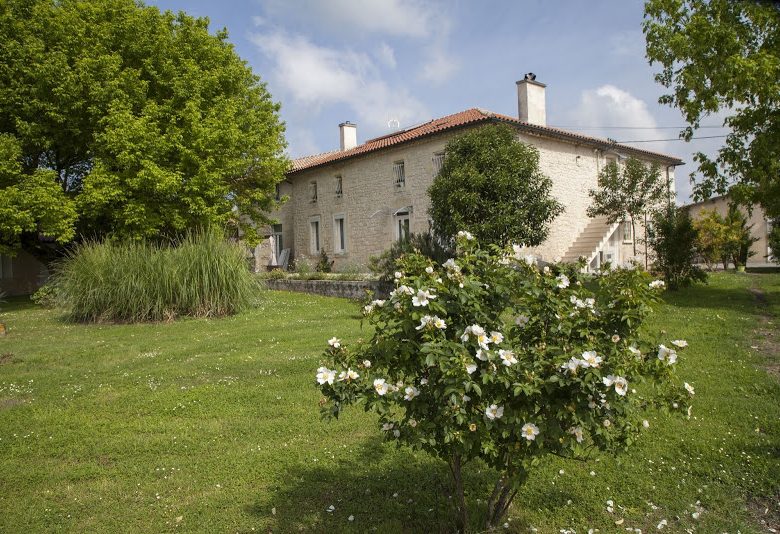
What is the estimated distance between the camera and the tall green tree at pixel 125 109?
17281 millimetres

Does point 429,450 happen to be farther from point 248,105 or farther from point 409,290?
point 248,105

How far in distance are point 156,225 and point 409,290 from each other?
17.6 m

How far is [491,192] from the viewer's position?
14.1m

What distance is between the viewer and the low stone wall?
15.2m

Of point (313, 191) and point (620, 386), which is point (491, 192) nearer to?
point (620, 386)

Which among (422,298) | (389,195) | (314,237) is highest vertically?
(389,195)

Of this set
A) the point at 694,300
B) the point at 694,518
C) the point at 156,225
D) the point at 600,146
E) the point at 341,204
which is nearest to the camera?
the point at 694,518

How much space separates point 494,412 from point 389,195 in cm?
2185

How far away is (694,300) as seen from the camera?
13.8 metres

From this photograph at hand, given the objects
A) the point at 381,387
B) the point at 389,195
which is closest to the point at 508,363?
the point at 381,387

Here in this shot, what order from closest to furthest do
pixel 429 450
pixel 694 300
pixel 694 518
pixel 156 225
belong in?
pixel 429 450, pixel 694 518, pixel 694 300, pixel 156 225

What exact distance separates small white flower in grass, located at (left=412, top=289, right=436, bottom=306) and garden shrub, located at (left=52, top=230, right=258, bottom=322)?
11.5 metres

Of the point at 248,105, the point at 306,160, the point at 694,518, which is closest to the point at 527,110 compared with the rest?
the point at 248,105

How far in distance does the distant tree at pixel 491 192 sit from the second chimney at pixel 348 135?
16834 millimetres
